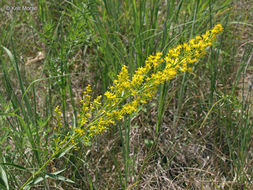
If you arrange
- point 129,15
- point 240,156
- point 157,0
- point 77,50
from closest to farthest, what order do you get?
point 240,156 → point 157,0 → point 129,15 → point 77,50

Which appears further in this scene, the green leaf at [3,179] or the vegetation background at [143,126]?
the vegetation background at [143,126]

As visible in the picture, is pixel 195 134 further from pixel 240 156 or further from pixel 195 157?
pixel 240 156

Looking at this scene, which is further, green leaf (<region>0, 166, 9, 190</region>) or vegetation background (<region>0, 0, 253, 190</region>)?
vegetation background (<region>0, 0, 253, 190</region>)

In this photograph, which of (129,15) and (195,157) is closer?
(195,157)

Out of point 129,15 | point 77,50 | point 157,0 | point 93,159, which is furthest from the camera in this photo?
point 77,50

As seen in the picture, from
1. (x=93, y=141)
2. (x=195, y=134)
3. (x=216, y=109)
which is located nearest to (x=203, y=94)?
(x=216, y=109)

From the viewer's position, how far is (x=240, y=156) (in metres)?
2.08

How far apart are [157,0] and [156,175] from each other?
60.9 inches

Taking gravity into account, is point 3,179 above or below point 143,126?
above

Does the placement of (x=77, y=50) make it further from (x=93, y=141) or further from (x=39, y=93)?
(x=93, y=141)

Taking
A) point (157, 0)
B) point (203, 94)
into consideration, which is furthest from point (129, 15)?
point (203, 94)

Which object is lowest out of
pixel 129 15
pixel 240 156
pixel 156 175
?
pixel 156 175

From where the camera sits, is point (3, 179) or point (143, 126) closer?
point (3, 179)

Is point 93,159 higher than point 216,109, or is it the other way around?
point 216,109
